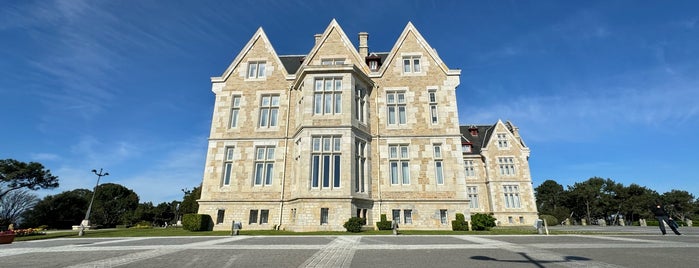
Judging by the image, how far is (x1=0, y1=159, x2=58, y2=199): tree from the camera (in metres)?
51.8

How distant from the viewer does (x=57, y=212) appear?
192 feet

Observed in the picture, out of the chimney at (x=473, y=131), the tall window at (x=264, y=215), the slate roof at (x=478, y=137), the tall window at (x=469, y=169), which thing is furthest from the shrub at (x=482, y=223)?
the chimney at (x=473, y=131)

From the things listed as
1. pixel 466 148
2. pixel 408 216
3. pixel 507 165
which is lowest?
pixel 408 216

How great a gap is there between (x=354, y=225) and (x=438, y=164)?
29.4ft

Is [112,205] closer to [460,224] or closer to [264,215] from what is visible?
[264,215]

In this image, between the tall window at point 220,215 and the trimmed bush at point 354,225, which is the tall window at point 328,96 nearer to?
the trimmed bush at point 354,225

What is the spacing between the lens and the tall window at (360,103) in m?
22.8

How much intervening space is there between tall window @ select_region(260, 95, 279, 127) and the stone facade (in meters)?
0.08

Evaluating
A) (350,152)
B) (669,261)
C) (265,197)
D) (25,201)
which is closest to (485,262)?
(669,261)

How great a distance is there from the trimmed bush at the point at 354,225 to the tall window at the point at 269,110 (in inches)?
425

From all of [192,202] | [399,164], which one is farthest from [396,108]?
[192,202]

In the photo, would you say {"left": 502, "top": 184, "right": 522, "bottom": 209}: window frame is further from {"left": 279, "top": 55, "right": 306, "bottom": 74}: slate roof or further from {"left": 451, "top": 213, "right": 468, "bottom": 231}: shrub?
{"left": 279, "top": 55, "right": 306, "bottom": 74}: slate roof

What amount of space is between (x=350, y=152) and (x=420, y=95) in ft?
27.6

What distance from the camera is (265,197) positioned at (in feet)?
72.7
